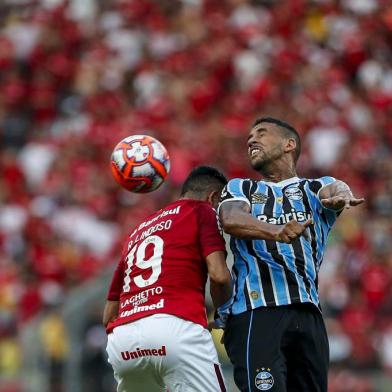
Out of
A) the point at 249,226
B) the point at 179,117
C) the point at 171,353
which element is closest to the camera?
the point at 249,226

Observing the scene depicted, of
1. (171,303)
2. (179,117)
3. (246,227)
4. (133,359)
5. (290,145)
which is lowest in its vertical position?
(133,359)

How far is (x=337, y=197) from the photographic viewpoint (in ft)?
19.7

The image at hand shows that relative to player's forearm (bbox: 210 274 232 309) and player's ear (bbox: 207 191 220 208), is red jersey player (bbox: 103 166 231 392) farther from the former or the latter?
player's ear (bbox: 207 191 220 208)

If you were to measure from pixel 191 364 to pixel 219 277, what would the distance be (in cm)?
49

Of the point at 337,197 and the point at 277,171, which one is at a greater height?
the point at 277,171

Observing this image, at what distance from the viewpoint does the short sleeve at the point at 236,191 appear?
6259mm

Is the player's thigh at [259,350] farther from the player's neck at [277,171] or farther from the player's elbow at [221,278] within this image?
the player's neck at [277,171]

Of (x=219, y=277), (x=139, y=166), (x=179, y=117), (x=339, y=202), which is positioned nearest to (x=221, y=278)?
(x=219, y=277)

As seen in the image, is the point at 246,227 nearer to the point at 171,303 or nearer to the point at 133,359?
the point at 171,303

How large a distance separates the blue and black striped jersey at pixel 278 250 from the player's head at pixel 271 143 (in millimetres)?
158

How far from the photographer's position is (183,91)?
1617 centimetres

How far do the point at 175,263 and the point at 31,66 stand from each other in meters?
12.4

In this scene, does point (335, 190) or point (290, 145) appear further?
point (290, 145)

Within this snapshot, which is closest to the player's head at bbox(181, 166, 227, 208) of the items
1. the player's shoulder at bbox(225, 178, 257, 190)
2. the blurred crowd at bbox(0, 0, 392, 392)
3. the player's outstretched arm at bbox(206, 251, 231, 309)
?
the player's shoulder at bbox(225, 178, 257, 190)
